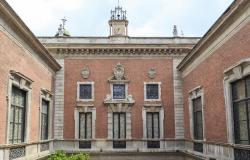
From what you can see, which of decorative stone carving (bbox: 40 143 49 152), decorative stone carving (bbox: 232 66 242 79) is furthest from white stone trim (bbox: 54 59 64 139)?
decorative stone carving (bbox: 232 66 242 79)

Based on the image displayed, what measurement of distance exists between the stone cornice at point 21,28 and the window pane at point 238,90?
907 centimetres

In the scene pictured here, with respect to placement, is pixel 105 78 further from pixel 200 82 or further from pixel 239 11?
pixel 239 11

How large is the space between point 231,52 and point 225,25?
119 cm

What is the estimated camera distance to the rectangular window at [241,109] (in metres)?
12.6

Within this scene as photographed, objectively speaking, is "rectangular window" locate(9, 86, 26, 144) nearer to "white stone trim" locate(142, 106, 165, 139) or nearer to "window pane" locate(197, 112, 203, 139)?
"window pane" locate(197, 112, 203, 139)

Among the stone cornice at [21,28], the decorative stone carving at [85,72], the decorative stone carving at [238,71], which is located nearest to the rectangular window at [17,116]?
the stone cornice at [21,28]

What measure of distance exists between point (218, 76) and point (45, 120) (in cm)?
1065

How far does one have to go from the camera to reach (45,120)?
67.9 feet

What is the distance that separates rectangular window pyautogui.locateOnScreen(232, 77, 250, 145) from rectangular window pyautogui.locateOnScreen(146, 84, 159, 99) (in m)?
9.91

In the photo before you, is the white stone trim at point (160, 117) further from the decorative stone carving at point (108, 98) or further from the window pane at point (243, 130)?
the window pane at point (243, 130)

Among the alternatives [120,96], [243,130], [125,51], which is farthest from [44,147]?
[243,130]

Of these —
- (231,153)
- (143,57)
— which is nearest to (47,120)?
(143,57)

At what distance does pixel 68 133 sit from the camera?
22.8 metres

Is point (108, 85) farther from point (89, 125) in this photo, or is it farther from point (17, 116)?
point (17, 116)
